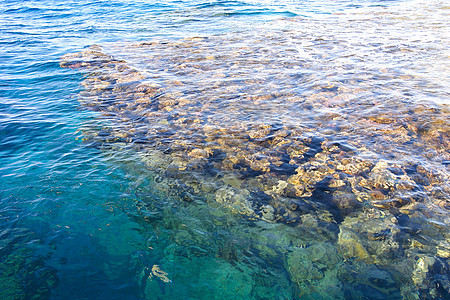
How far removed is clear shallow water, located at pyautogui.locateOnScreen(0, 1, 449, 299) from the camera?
4.04 m

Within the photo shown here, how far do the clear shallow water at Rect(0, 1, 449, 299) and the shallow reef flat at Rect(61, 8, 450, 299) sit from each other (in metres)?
0.03

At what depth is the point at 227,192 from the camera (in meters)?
5.55

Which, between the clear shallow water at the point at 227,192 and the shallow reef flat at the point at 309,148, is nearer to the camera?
the clear shallow water at the point at 227,192

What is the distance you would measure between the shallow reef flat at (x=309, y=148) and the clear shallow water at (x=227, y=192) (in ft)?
0.11

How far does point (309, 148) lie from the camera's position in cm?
652

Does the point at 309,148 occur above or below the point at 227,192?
above

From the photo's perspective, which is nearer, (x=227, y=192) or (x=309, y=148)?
(x=227, y=192)

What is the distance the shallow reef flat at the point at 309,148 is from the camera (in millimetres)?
4266

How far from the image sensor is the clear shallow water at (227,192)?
4043 millimetres

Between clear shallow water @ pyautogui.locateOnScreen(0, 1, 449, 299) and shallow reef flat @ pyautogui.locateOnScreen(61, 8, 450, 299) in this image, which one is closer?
clear shallow water @ pyautogui.locateOnScreen(0, 1, 449, 299)

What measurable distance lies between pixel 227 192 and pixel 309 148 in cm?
230

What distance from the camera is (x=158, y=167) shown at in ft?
20.6

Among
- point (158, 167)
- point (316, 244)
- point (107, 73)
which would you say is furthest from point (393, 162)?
point (107, 73)

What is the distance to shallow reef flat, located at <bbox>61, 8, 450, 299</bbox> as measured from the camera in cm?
427
